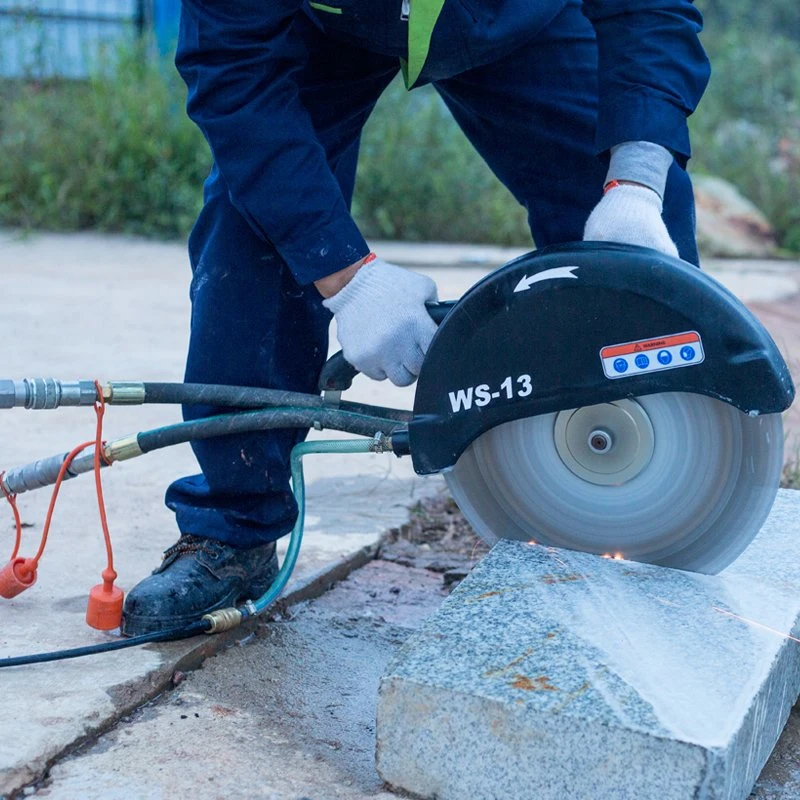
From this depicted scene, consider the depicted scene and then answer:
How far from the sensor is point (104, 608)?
1859 mm

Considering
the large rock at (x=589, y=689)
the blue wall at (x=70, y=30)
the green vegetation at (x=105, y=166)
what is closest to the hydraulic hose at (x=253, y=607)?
the large rock at (x=589, y=689)

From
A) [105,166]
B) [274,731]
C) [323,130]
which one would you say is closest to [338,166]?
[323,130]

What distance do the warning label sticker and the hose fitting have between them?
73 cm

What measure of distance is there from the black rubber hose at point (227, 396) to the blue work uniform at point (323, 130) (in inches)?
4.2

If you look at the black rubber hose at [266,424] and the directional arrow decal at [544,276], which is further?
the black rubber hose at [266,424]

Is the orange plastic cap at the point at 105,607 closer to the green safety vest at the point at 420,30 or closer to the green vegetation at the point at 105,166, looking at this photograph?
the green safety vest at the point at 420,30

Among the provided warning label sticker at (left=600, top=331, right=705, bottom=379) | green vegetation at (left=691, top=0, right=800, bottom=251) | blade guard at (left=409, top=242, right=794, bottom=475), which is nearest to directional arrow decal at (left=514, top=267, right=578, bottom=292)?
blade guard at (left=409, top=242, right=794, bottom=475)

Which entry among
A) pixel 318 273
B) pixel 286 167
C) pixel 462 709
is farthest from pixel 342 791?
pixel 286 167

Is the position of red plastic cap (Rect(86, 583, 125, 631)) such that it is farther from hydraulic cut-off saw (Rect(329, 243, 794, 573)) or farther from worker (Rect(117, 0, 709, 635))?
hydraulic cut-off saw (Rect(329, 243, 794, 573))

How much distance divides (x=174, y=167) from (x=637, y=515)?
15.5ft

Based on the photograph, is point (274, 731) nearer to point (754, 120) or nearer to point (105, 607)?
point (105, 607)

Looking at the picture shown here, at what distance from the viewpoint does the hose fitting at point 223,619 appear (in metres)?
1.88

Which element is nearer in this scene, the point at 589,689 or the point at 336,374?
the point at 589,689

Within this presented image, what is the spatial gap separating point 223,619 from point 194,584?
0.31ft
